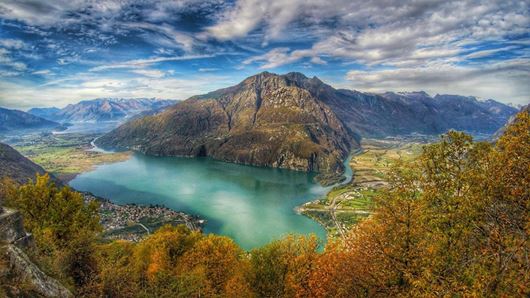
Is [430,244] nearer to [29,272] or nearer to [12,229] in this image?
[29,272]

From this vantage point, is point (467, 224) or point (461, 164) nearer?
point (467, 224)

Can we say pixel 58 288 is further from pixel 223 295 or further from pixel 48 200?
pixel 48 200

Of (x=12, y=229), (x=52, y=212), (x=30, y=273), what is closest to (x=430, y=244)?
(x=30, y=273)

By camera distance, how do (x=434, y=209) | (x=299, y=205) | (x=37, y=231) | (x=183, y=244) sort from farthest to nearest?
(x=299, y=205) → (x=183, y=244) → (x=37, y=231) → (x=434, y=209)

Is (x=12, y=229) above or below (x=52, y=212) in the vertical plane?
above

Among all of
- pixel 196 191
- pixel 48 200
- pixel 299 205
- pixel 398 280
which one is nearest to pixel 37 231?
pixel 48 200

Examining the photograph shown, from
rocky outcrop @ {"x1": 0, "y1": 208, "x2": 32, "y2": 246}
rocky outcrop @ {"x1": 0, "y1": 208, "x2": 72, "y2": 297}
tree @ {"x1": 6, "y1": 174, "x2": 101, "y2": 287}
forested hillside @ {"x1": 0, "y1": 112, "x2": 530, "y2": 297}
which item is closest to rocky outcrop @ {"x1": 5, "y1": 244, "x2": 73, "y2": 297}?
rocky outcrop @ {"x1": 0, "y1": 208, "x2": 72, "y2": 297}

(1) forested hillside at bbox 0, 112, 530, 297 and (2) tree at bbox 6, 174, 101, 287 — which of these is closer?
(1) forested hillside at bbox 0, 112, 530, 297

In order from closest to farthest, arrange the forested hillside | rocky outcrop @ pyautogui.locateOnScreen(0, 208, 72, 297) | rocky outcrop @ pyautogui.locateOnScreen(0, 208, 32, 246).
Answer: the forested hillside, rocky outcrop @ pyautogui.locateOnScreen(0, 208, 72, 297), rocky outcrop @ pyautogui.locateOnScreen(0, 208, 32, 246)

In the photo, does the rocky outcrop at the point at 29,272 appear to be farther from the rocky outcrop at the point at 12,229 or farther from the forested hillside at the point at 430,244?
the rocky outcrop at the point at 12,229

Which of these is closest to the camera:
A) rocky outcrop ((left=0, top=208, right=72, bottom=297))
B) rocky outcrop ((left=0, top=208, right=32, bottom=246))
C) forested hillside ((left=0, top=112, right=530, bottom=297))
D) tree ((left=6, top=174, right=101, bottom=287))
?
forested hillside ((left=0, top=112, right=530, bottom=297))

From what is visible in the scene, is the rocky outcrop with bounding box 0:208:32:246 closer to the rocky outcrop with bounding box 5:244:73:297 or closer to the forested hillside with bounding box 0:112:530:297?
the forested hillside with bounding box 0:112:530:297
